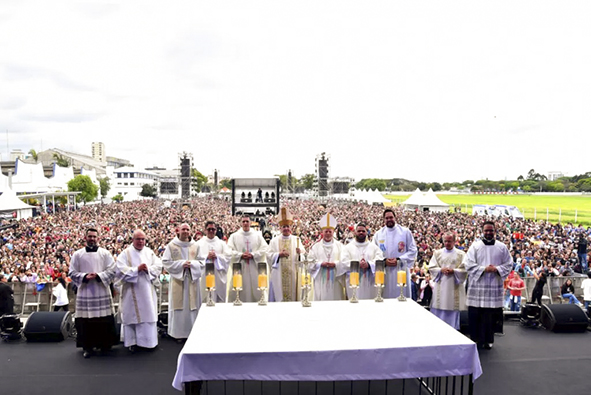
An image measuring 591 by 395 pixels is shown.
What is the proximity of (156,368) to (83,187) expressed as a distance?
179 feet

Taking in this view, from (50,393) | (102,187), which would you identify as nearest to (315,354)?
(50,393)

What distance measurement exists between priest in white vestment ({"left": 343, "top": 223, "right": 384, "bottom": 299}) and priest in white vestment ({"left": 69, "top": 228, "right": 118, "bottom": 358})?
11.8ft

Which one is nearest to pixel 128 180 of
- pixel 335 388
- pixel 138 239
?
pixel 138 239

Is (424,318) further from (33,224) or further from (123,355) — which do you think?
(33,224)

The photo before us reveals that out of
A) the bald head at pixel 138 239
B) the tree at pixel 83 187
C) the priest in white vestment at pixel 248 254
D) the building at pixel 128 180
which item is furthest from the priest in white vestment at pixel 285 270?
the building at pixel 128 180

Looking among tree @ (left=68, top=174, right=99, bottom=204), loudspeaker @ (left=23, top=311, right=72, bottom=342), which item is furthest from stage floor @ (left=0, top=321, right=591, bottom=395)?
tree @ (left=68, top=174, right=99, bottom=204)

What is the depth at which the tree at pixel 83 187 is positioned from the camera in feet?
173

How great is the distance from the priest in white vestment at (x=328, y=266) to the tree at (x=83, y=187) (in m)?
53.5

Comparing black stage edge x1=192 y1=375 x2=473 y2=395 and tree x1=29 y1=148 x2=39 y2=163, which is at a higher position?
tree x1=29 y1=148 x2=39 y2=163

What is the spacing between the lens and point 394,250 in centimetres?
679

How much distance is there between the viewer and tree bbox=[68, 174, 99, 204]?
52594 mm

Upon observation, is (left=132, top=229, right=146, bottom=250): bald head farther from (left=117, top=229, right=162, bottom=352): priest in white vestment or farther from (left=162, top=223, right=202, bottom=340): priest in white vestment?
(left=162, top=223, right=202, bottom=340): priest in white vestment

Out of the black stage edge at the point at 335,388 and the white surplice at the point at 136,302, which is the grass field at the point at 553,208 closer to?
the black stage edge at the point at 335,388

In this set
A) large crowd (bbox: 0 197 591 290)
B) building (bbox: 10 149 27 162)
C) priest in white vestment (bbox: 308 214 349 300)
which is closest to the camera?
priest in white vestment (bbox: 308 214 349 300)
